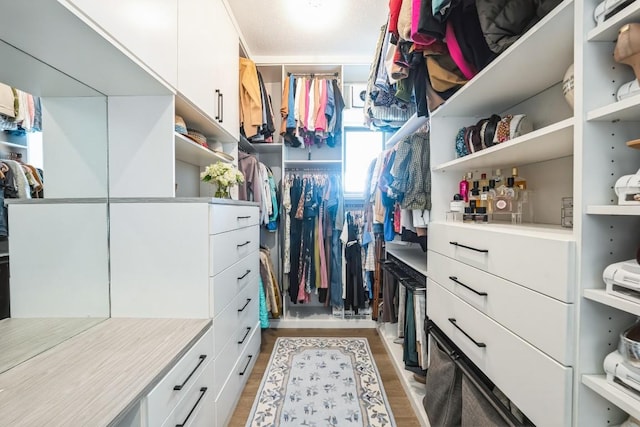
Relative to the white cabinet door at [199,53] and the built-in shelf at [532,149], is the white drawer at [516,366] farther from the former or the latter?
the white cabinet door at [199,53]

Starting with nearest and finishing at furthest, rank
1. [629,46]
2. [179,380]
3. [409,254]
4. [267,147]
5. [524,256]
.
Answer: [629,46] → [524,256] → [179,380] → [409,254] → [267,147]

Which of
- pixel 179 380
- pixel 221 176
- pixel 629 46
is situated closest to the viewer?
pixel 629 46

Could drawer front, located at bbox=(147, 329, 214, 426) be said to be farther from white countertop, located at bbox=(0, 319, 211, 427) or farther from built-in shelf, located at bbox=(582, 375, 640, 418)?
built-in shelf, located at bbox=(582, 375, 640, 418)

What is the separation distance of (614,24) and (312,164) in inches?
88.0

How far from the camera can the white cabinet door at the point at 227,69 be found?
178 cm

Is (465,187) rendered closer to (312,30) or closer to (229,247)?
(229,247)

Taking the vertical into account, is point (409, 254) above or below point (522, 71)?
below

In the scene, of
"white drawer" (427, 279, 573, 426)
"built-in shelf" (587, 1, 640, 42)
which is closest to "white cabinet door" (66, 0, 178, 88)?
"built-in shelf" (587, 1, 640, 42)

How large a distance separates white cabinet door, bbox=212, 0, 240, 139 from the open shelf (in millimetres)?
1372

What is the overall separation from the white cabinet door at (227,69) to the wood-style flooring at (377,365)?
1734 millimetres

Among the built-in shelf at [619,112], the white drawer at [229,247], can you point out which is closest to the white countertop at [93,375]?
the white drawer at [229,247]

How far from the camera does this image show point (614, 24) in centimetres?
57

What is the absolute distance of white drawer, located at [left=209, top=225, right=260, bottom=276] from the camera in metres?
1.26

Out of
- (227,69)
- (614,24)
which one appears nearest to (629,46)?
(614,24)
